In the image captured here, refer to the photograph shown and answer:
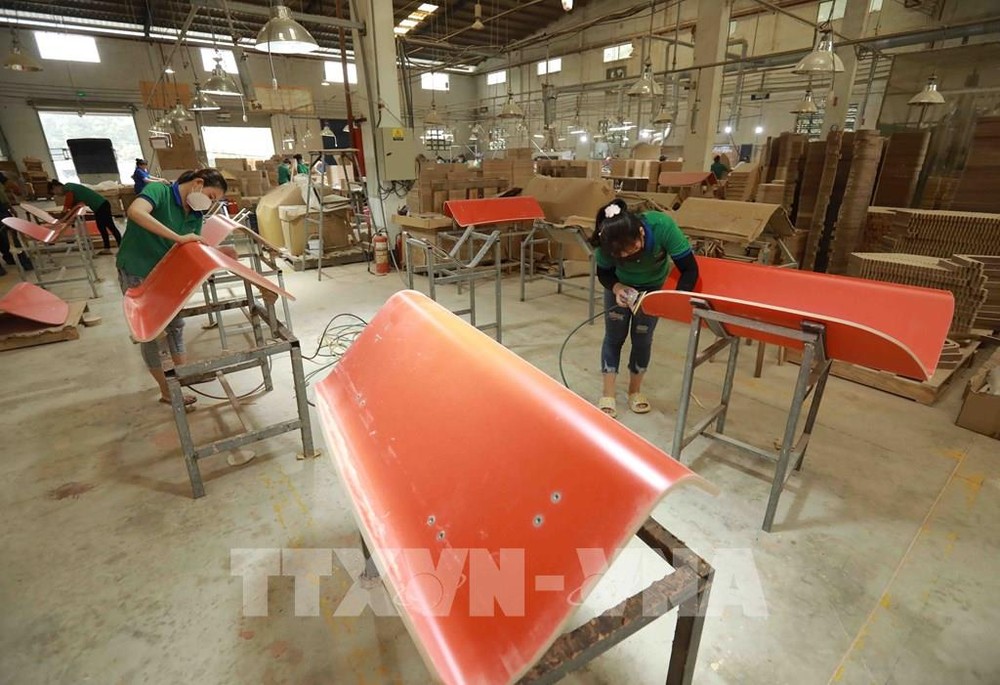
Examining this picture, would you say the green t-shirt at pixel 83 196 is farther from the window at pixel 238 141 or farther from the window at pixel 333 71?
the window at pixel 333 71

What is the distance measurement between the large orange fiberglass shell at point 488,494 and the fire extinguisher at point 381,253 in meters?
5.19

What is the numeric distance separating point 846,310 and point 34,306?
5.98m

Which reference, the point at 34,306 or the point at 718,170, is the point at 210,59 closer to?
the point at 34,306

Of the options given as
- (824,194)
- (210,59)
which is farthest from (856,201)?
(210,59)

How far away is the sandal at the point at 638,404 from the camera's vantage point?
2.84m

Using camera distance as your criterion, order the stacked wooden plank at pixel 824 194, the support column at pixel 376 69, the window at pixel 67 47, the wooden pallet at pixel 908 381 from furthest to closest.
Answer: the window at pixel 67 47 < the support column at pixel 376 69 < the stacked wooden plank at pixel 824 194 < the wooden pallet at pixel 908 381

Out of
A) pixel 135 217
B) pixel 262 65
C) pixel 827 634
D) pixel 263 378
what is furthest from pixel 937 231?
pixel 262 65

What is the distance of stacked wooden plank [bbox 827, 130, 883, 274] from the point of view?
3.87 m

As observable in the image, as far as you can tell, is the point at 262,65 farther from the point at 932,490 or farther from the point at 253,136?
the point at 932,490

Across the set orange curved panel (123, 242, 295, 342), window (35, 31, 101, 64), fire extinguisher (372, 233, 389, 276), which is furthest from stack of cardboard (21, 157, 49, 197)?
orange curved panel (123, 242, 295, 342)

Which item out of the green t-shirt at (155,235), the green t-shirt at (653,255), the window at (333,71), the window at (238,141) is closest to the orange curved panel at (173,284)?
the green t-shirt at (155,235)

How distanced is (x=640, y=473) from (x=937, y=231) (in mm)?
4863

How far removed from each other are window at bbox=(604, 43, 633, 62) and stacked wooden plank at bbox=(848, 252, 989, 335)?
37.2ft

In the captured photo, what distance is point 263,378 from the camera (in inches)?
125
